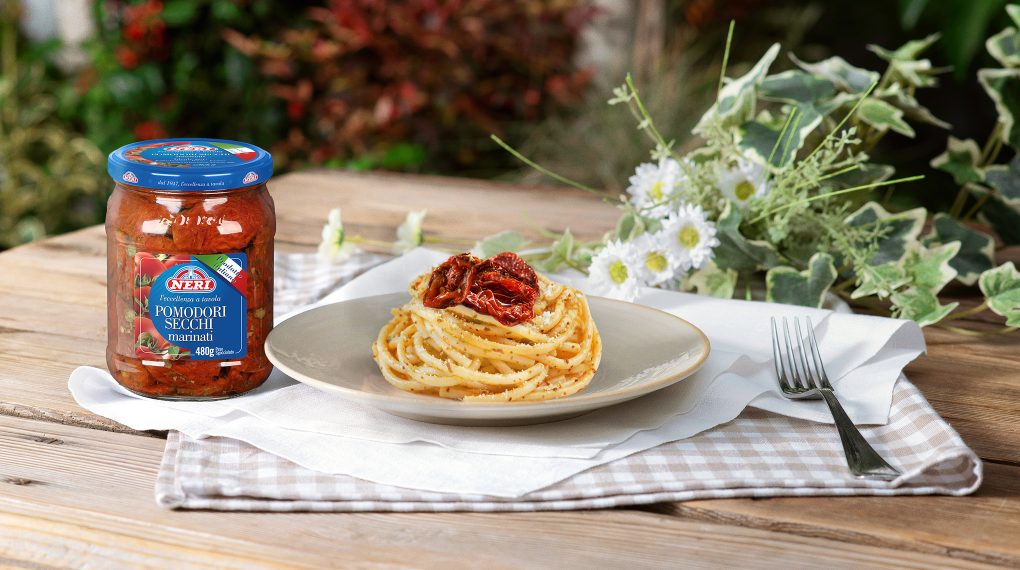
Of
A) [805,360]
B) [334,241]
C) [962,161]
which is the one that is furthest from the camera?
[962,161]

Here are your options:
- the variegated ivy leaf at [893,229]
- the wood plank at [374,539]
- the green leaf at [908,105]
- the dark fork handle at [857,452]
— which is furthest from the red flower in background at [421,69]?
the wood plank at [374,539]

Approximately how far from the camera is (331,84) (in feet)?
11.6

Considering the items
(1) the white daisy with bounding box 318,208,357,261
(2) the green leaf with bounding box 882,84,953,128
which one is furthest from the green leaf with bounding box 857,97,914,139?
(1) the white daisy with bounding box 318,208,357,261

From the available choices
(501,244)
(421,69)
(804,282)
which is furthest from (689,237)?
(421,69)

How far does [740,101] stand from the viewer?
1.40m

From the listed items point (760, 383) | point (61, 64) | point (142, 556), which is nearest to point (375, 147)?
point (61, 64)

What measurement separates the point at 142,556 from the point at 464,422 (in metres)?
0.30

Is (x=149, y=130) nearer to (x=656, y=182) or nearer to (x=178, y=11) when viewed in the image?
(x=178, y=11)

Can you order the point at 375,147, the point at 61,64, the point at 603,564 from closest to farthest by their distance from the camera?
the point at 603,564
the point at 375,147
the point at 61,64

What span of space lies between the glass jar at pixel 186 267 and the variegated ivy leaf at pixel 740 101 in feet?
2.25

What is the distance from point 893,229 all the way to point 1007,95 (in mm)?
294

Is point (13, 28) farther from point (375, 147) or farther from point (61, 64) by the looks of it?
point (375, 147)

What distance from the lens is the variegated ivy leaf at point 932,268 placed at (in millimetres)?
1276

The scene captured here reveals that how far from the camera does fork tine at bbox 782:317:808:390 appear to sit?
1026mm
